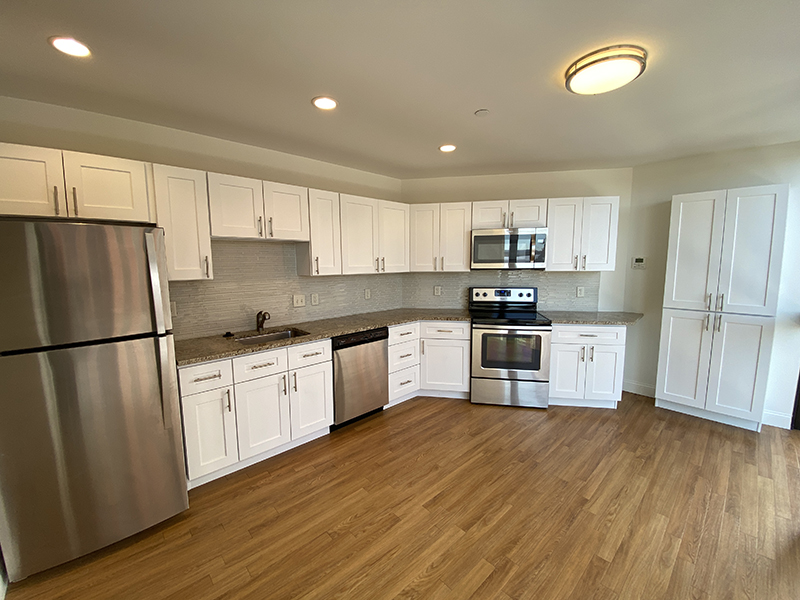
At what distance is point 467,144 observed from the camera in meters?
2.83

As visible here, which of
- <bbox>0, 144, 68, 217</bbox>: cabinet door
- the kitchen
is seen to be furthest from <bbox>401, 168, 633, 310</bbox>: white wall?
<bbox>0, 144, 68, 217</bbox>: cabinet door

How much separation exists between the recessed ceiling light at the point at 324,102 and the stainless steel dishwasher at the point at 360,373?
5.95 ft

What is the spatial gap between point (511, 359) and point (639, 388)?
175cm

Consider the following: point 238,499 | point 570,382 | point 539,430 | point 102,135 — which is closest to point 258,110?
point 102,135

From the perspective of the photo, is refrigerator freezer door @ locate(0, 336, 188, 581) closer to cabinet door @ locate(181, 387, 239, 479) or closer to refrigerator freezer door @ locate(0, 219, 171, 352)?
refrigerator freezer door @ locate(0, 219, 171, 352)

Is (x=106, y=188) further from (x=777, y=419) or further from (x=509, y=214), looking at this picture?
(x=777, y=419)

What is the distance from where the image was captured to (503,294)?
386cm

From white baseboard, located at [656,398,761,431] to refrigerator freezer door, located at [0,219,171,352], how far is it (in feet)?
15.2

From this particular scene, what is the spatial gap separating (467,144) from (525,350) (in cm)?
216

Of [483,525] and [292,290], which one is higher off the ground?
[292,290]

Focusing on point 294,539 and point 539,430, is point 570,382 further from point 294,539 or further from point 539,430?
point 294,539

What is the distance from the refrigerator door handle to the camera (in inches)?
67.6

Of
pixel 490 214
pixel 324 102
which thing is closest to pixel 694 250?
pixel 490 214

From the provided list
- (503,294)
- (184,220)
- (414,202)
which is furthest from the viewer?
(414,202)
